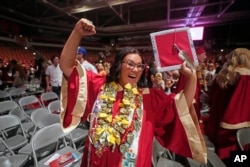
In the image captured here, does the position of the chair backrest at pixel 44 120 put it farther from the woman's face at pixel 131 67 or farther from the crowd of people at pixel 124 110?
the woman's face at pixel 131 67

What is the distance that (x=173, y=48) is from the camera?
4.07ft

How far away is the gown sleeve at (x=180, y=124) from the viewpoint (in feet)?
4.01

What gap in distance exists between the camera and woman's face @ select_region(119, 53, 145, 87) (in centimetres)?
122

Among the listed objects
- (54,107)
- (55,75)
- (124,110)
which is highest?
(55,75)

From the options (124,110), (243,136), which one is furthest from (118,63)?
(243,136)

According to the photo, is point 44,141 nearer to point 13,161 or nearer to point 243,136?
point 13,161

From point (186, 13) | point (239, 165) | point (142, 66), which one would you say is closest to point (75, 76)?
point (142, 66)

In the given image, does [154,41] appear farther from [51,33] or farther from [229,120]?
[51,33]

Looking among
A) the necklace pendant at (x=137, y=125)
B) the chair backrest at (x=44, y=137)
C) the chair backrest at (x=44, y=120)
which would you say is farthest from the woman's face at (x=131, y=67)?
the chair backrest at (x=44, y=120)

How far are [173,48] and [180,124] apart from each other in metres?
0.42

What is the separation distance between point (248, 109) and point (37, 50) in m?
13.5

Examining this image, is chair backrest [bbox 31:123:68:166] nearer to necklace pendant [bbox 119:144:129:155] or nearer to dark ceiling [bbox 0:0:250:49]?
necklace pendant [bbox 119:144:129:155]

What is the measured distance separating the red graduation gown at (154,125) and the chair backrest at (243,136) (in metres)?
1.23

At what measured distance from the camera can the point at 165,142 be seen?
1.30 metres
